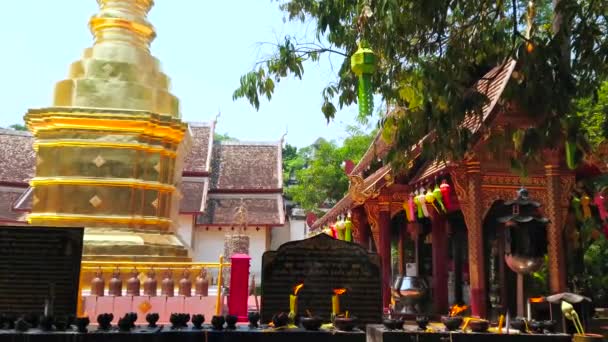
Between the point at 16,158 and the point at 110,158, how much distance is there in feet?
78.0

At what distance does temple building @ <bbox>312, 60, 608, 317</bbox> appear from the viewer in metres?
9.24

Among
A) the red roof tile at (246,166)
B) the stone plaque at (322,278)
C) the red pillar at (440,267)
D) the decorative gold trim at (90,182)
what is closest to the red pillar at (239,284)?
the decorative gold trim at (90,182)

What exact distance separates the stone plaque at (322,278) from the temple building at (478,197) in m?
1.18

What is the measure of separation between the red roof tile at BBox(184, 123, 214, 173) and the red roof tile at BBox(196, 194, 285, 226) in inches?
74.5

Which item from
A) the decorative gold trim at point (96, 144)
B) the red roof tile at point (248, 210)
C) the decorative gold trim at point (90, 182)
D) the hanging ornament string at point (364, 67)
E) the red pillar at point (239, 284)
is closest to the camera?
the hanging ornament string at point (364, 67)

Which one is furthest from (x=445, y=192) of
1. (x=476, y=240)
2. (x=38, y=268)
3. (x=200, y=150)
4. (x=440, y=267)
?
(x=200, y=150)

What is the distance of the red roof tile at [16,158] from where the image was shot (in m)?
29.8

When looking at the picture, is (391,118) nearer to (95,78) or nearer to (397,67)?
(397,67)

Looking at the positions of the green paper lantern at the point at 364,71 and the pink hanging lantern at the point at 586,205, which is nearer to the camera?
the green paper lantern at the point at 364,71

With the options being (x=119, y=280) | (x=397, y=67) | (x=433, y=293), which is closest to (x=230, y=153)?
(x=433, y=293)

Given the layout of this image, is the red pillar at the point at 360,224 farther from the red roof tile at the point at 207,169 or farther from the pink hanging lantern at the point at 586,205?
the red roof tile at the point at 207,169

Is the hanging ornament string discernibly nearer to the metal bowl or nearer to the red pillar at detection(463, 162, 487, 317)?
the metal bowl

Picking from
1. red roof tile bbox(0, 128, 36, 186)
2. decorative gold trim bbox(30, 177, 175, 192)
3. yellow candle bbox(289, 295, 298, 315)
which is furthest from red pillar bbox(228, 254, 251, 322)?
red roof tile bbox(0, 128, 36, 186)

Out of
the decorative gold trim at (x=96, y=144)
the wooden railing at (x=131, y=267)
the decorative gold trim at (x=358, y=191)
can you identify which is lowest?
the wooden railing at (x=131, y=267)
